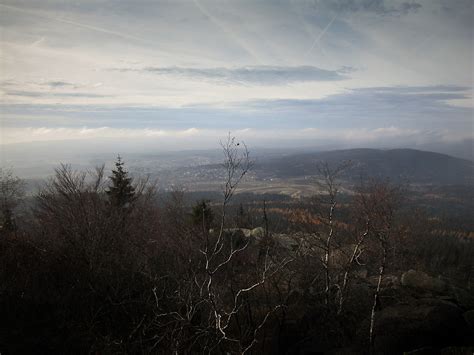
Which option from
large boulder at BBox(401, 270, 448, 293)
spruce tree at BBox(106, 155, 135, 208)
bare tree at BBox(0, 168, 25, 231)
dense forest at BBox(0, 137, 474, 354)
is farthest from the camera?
spruce tree at BBox(106, 155, 135, 208)

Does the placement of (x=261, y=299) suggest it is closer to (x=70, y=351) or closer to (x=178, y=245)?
(x=178, y=245)

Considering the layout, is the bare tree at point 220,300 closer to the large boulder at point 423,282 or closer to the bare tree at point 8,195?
the large boulder at point 423,282

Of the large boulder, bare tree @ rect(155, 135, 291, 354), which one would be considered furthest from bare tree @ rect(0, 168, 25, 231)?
the large boulder

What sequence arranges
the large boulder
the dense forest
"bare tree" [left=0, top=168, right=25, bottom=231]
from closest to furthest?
the dense forest → the large boulder → "bare tree" [left=0, top=168, right=25, bottom=231]

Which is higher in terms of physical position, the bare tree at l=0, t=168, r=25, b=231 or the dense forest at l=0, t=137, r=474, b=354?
the bare tree at l=0, t=168, r=25, b=231

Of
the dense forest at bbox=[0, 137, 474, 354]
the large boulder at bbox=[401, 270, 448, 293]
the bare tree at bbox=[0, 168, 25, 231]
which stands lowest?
the large boulder at bbox=[401, 270, 448, 293]

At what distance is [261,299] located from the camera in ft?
44.2

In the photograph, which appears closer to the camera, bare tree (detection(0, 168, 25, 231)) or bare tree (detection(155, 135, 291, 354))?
bare tree (detection(155, 135, 291, 354))

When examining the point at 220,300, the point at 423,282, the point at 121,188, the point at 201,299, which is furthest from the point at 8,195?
the point at 423,282

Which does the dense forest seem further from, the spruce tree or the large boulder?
the spruce tree

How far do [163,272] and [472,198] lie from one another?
15922 cm

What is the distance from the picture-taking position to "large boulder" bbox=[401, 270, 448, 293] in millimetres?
15539

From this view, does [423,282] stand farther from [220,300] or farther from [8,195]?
[8,195]

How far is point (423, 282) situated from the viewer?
16.3m
